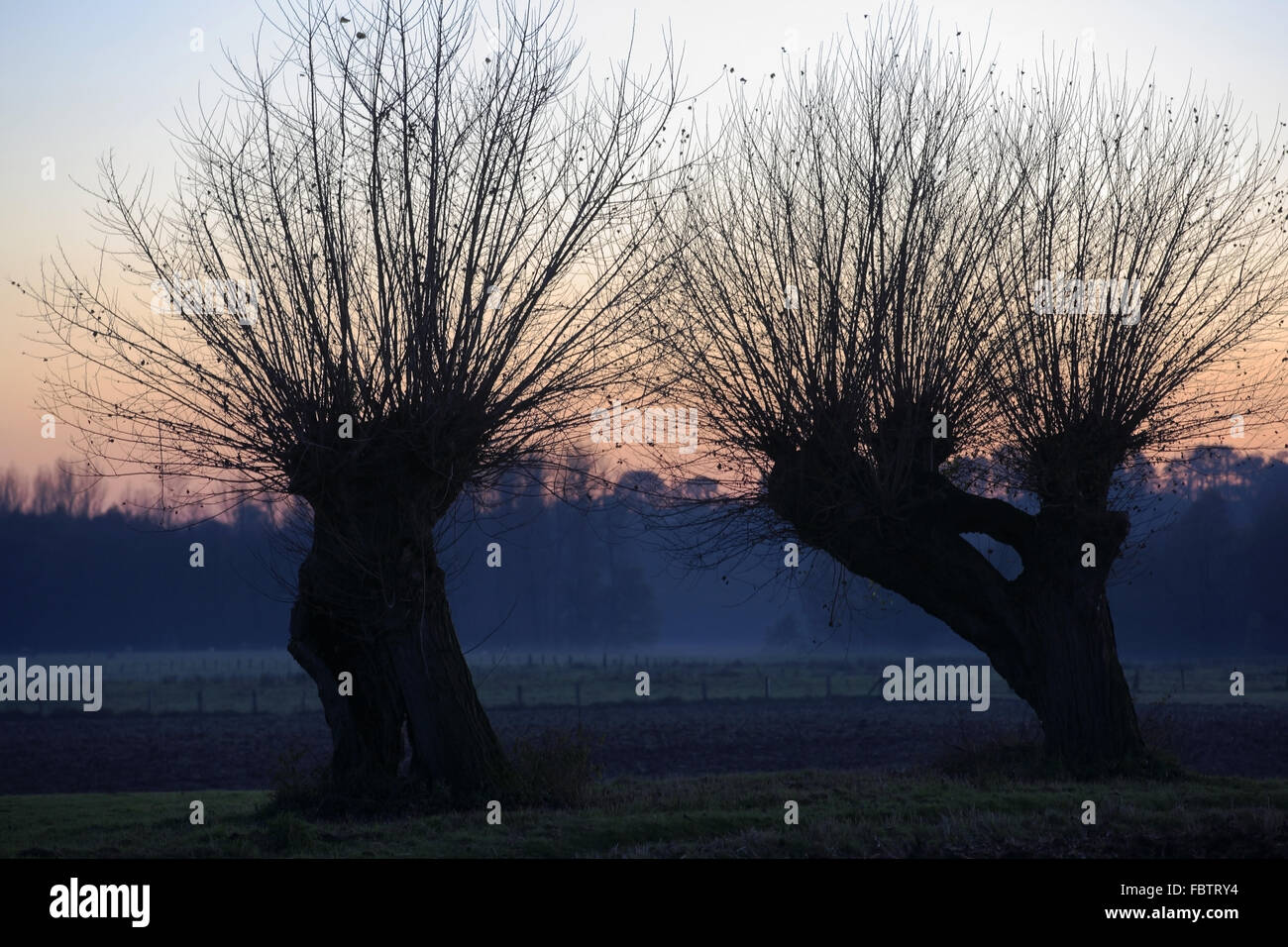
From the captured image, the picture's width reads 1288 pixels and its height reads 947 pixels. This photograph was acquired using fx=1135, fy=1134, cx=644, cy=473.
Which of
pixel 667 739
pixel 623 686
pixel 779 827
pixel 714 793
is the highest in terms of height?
pixel 779 827

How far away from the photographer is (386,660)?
1317 centimetres

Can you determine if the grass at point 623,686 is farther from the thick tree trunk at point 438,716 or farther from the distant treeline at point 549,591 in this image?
the thick tree trunk at point 438,716

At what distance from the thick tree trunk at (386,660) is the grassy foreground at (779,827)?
1024mm

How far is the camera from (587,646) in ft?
365

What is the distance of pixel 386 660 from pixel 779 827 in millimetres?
4975

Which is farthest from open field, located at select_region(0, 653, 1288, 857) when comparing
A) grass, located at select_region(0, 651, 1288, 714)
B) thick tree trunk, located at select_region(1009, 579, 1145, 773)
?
grass, located at select_region(0, 651, 1288, 714)

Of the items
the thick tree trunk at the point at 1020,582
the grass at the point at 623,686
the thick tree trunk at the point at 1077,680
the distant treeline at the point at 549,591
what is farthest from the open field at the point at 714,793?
A: the distant treeline at the point at 549,591

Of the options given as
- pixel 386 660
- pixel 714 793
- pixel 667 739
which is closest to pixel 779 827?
pixel 714 793

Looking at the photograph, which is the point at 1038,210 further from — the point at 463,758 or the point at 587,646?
the point at 587,646

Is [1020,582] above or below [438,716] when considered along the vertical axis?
above

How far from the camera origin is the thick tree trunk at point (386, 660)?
12828 millimetres

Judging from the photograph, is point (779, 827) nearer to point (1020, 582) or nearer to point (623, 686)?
point (1020, 582)

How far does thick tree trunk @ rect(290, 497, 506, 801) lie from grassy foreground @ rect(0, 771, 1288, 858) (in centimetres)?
102
